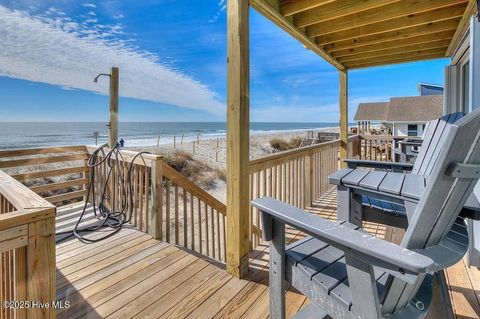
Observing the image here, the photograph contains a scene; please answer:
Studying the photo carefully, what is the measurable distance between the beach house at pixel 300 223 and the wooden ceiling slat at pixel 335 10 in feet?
0.03

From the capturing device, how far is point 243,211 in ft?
6.64

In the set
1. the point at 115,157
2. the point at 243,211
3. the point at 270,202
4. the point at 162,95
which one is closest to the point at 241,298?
the point at 243,211

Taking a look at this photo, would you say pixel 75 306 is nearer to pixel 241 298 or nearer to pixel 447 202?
pixel 241 298

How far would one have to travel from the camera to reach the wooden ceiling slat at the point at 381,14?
240cm

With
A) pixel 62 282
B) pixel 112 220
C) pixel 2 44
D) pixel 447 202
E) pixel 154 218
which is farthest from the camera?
pixel 2 44

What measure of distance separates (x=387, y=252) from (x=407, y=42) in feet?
12.1

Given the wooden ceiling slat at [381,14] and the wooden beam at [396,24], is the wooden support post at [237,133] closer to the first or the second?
the wooden ceiling slat at [381,14]

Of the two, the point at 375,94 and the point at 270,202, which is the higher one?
the point at 375,94

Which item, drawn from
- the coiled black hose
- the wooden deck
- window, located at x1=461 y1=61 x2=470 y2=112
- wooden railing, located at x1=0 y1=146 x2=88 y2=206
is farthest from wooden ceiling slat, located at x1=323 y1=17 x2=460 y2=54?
wooden railing, located at x1=0 y1=146 x2=88 y2=206

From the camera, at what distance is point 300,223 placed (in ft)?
2.96

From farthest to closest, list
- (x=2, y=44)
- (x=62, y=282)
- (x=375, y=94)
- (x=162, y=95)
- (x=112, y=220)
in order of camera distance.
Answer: (x=375, y=94), (x=162, y=95), (x=2, y=44), (x=112, y=220), (x=62, y=282)

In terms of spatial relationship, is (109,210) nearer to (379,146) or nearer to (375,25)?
(375,25)

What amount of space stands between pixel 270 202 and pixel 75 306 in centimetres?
158

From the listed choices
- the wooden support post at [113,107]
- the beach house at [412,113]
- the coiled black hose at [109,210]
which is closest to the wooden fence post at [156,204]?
the coiled black hose at [109,210]
